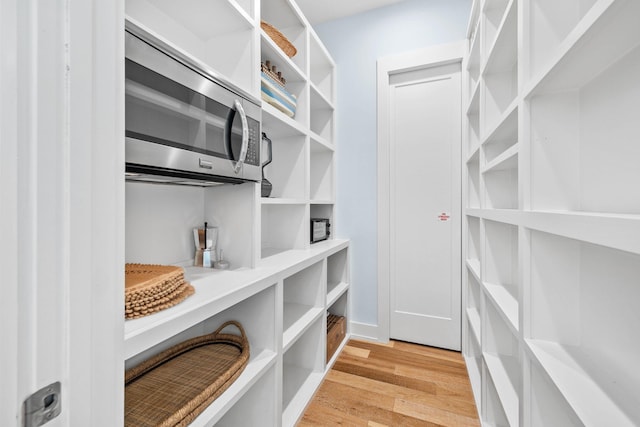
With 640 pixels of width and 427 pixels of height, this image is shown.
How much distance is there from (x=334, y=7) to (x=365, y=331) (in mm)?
2640

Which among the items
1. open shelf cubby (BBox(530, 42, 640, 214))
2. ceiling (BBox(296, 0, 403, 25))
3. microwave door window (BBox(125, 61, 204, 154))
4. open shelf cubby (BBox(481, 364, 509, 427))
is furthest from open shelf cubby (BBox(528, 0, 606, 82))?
ceiling (BBox(296, 0, 403, 25))

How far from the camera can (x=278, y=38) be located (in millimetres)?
1567

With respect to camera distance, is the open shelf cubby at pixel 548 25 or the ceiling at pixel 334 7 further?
the ceiling at pixel 334 7

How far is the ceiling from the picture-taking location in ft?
7.29

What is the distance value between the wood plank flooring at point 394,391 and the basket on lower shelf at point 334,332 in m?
0.09

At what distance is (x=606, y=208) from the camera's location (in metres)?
0.70

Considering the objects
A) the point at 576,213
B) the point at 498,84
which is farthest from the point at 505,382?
the point at 498,84

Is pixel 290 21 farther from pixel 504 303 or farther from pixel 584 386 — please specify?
pixel 584 386

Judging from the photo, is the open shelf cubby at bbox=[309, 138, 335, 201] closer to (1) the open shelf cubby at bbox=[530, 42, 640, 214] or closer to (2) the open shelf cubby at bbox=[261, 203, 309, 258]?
(2) the open shelf cubby at bbox=[261, 203, 309, 258]

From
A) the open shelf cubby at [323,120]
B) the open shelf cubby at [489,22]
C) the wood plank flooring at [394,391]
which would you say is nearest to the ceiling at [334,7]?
the open shelf cubby at [323,120]

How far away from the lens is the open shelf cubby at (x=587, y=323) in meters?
0.61
